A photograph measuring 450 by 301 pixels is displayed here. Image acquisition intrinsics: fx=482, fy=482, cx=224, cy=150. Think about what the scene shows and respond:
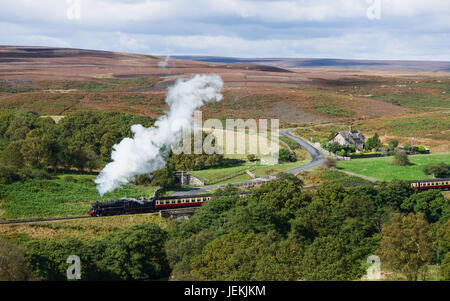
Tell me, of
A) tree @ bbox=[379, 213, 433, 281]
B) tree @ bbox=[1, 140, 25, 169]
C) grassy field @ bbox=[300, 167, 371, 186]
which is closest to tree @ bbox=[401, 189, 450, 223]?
grassy field @ bbox=[300, 167, 371, 186]

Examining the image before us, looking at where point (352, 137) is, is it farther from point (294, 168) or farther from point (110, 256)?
point (110, 256)

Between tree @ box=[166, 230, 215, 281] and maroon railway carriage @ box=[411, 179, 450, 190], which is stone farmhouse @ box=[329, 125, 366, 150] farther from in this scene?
tree @ box=[166, 230, 215, 281]

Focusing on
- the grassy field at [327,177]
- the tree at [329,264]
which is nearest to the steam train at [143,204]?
the grassy field at [327,177]

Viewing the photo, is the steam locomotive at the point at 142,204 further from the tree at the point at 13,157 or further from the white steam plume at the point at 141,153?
the tree at the point at 13,157

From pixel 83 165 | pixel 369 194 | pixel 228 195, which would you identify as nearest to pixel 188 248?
pixel 228 195

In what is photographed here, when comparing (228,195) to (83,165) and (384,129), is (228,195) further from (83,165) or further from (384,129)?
(384,129)

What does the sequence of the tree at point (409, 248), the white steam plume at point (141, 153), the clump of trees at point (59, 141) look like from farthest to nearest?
the clump of trees at point (59, 141) < the white steam plume at point (141, 153) < the tree at point (409, 248)

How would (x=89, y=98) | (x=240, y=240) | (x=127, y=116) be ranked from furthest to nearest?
(x=89, y=98) → (x=127, y=116) → (x=240, y=240)
